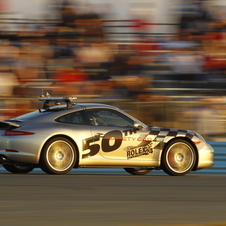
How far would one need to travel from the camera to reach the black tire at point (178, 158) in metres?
9.21

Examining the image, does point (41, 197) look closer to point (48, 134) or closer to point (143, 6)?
point (48, 134)

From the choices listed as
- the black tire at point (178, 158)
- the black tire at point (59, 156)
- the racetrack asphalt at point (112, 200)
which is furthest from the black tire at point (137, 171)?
the black tire at point (59, 156)

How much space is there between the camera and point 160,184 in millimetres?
7895

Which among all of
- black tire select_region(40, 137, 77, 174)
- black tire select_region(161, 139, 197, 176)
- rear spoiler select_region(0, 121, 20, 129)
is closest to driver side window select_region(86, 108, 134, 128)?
black tire select_region(40, 137, 77, 174)

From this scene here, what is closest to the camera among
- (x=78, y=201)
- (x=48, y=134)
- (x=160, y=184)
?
(x=78, y=201)

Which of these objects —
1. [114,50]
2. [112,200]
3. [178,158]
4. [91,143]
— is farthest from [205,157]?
[114,50]

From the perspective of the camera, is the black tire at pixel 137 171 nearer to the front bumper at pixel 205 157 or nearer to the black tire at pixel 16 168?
the front bumper at pixel 205 157

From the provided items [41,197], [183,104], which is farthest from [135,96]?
[41,197]

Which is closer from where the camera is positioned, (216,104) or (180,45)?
(216,104)

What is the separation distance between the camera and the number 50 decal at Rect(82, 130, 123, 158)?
28.9 ft

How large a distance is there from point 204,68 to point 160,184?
205 inches

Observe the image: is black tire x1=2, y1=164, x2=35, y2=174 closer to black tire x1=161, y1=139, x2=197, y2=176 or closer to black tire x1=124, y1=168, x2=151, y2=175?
black tire x1=124, y1=168, x2=151, y2=175

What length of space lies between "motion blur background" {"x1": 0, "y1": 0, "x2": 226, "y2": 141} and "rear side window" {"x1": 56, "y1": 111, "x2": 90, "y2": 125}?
8.41ft

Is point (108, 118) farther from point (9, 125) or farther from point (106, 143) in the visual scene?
point (9, 125)
